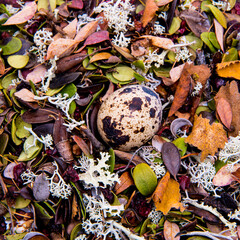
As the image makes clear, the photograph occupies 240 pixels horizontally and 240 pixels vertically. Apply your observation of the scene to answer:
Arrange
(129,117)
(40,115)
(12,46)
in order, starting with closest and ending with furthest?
(129,117), (40,115), (12,46)

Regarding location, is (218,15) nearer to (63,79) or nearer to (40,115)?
(63,79)

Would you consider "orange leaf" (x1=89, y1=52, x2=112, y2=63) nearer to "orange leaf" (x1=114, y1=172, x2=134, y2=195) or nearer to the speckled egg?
the speckled egg

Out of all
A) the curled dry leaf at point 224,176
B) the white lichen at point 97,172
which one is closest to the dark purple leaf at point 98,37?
the white lichen at point 97,172

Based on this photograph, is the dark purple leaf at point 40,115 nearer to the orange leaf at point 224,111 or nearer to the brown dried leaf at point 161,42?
the brown dried leaf at point 161,42

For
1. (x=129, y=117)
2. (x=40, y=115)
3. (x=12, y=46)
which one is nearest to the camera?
(x=129, y=117)

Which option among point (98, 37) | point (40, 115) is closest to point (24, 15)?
point (98, 37)

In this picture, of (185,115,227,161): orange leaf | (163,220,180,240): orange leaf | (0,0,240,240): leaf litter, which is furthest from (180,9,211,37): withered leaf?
(163,220,180,240): orange leaf

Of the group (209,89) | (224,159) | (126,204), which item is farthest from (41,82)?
(224,159)
